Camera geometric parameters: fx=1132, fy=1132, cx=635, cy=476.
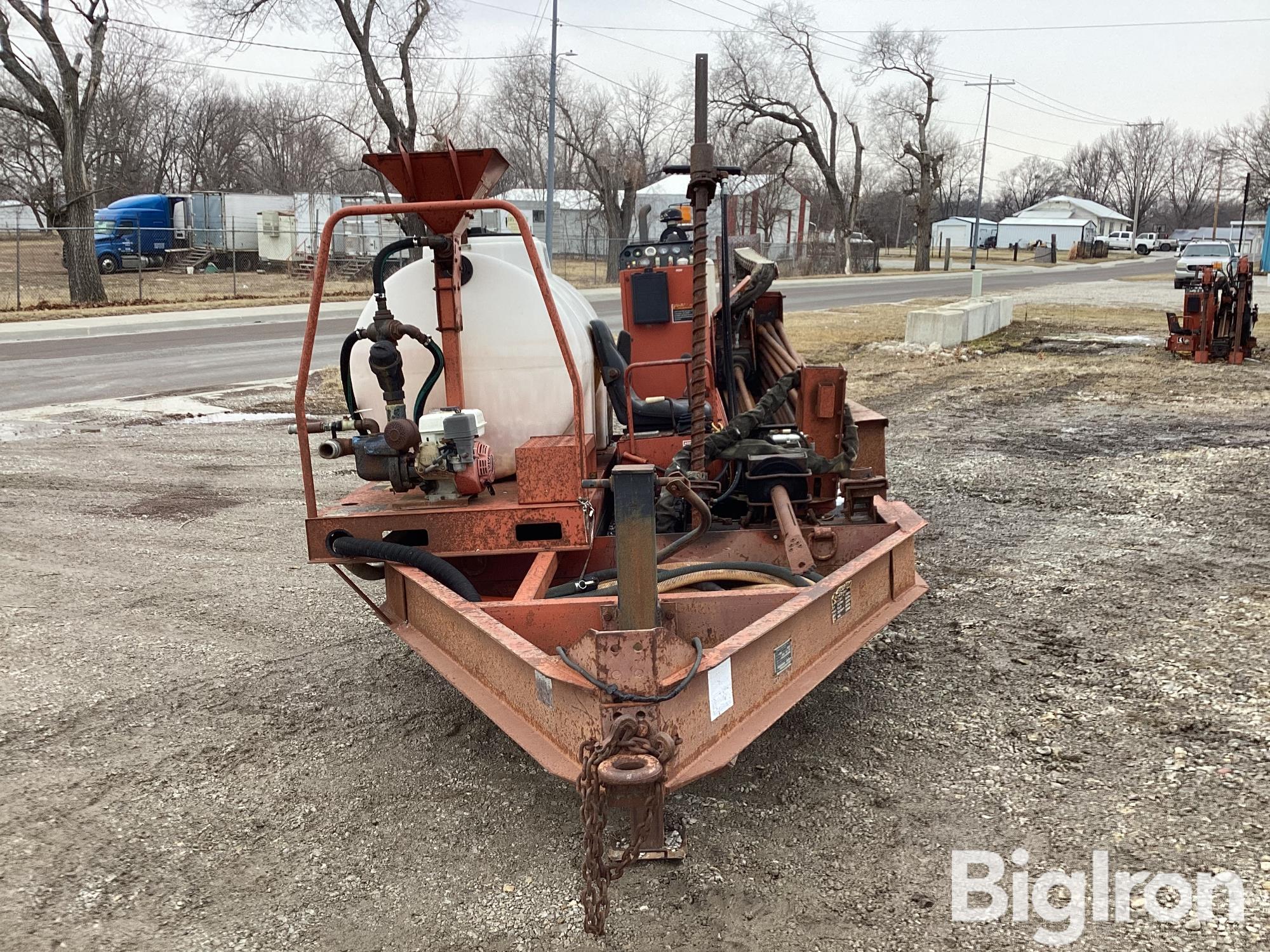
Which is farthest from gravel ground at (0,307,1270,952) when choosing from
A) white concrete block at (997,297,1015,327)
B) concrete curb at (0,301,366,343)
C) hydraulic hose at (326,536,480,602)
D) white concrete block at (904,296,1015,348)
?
white concrete block at (997,297,1015,327)

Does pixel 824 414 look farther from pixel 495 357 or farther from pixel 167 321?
pixel 167 321

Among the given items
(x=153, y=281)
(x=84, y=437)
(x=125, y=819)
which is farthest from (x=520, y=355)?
(x=153, y=281)

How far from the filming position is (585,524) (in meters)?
4.77

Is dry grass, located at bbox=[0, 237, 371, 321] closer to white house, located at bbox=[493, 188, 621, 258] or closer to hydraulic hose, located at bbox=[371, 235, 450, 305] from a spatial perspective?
white house, located at bbox=[493, 188, 621, 258]

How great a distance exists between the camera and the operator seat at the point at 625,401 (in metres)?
5.80

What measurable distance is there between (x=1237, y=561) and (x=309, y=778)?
5.51 m

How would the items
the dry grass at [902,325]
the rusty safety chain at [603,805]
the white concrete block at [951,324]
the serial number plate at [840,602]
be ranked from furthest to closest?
the dry grass at [902,325] < the white concrete block at [951,324] < the serial number plate at [840,602] < the rusty safety chain at [603,805]

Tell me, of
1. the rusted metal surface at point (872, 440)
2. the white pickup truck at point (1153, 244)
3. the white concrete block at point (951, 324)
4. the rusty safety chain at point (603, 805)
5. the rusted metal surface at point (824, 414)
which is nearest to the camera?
the rusty safety chain at point (603, 805)

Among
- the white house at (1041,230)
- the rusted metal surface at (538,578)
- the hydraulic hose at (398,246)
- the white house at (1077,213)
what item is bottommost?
the rusted metal surface at (538,578)

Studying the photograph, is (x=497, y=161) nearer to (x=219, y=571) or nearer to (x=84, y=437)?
(x=219, y=571)

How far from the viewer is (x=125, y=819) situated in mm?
3926

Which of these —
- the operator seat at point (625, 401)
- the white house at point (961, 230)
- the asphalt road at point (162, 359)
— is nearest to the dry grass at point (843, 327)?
the asphalt road at point (162, 359)

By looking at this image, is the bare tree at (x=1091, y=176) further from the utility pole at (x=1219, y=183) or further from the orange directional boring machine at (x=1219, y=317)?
the orange directional boring machine at (x=1219, y=317)

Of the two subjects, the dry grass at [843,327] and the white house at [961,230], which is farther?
the white house at [961,230]
